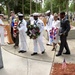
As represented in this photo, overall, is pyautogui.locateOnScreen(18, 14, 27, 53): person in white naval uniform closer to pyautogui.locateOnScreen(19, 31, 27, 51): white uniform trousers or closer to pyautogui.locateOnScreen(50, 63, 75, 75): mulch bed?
pyautogui.locateOnScreen(19, 31, 27, 51): white uniform trousers

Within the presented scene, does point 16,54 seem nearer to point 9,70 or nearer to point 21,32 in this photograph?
point 21,32

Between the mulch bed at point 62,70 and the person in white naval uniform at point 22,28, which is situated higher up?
the person in white naval uniform at point 22,28

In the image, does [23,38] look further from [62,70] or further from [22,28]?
[62,70]

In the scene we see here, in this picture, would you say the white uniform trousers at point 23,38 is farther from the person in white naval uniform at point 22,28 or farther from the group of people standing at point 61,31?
the group of people standing at point 61,31

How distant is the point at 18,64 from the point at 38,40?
167 centimetres

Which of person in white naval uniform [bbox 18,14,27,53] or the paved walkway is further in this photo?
person in white naval uniform [bbox 18,14,27,53]

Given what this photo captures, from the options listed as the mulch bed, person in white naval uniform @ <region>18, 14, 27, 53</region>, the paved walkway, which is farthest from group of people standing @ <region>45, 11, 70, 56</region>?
the mulch bed

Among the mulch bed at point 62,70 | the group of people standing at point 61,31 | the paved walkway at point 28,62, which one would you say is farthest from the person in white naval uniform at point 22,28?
the mulch bed at point 62,70

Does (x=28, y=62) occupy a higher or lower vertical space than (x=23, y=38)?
lower

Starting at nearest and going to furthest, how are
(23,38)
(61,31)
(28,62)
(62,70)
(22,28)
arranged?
1. (62,70)
2. (28,62)
3. (61,31)
4. (22,28)
5. (23,38)

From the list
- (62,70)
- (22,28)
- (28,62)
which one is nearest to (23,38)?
(22,28)

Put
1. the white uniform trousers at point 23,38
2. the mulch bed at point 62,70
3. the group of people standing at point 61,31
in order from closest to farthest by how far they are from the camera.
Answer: the mulch bed at point 62,70
the group of people standing at point 61,31
the white uniform trousers at point 23,38

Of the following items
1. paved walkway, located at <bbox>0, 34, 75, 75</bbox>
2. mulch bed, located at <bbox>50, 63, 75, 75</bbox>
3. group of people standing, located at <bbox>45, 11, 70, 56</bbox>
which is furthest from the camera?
group of people standing, located at <bbox>45, 11, 70, 56</bbox>

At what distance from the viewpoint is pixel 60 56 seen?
921 centimetres
